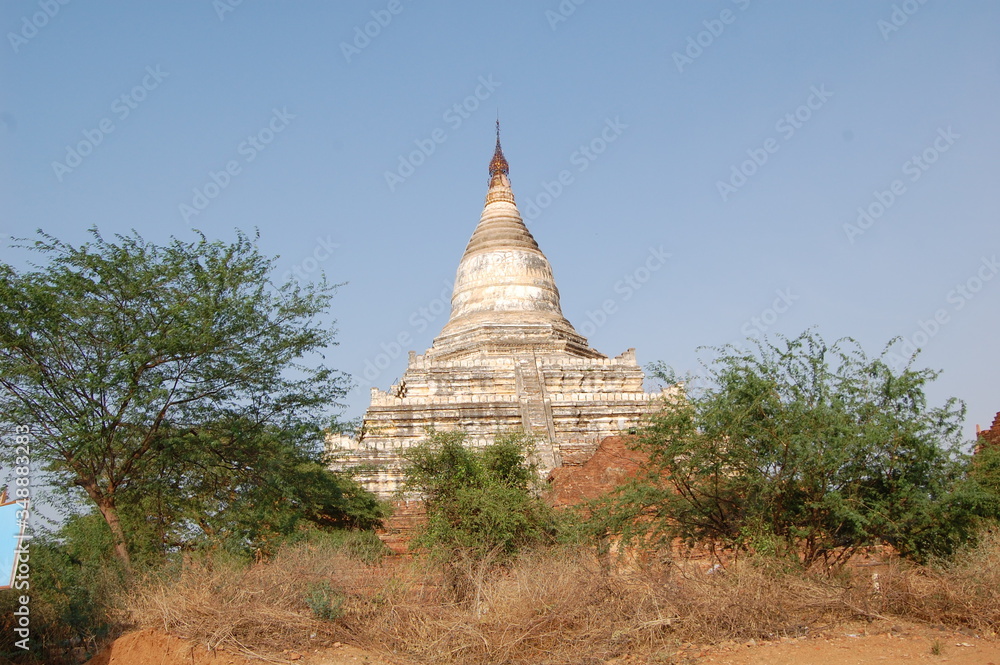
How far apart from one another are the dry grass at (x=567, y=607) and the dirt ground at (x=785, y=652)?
135 mm

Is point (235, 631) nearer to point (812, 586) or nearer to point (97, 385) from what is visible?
point (97, 385)

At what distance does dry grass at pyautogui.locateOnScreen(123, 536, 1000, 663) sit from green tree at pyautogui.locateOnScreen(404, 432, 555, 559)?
2.06 meters

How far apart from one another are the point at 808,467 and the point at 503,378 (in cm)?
1550

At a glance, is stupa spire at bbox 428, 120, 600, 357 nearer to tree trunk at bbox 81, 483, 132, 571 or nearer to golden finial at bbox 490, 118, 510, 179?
Result: golden finial at bbox 490, 118, 510, 179

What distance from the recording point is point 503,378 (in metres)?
26.0

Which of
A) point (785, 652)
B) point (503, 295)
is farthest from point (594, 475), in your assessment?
point (503, 295)

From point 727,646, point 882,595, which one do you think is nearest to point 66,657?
point 727,646

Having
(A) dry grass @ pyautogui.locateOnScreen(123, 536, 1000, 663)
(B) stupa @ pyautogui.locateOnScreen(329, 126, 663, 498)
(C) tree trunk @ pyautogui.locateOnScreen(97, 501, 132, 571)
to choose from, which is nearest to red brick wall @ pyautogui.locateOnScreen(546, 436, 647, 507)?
(B) stupa @ pyautogui.locateOnScreen(329, 126, 663, 498)

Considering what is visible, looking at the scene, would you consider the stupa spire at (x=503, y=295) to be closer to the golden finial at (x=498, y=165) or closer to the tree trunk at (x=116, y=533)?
the golden finial at (x=498, y=165)

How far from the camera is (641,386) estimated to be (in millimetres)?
26781

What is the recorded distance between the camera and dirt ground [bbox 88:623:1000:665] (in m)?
8.68

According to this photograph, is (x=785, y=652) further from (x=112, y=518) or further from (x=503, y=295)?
(x=503, y=295)

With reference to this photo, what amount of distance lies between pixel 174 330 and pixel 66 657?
4.12 meters

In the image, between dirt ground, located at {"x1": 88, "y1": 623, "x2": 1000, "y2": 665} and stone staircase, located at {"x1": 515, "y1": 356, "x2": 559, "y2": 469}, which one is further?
stone staircase, located at {"x1": 515, "y1": 356, "x2": 559, "y2": 469}
